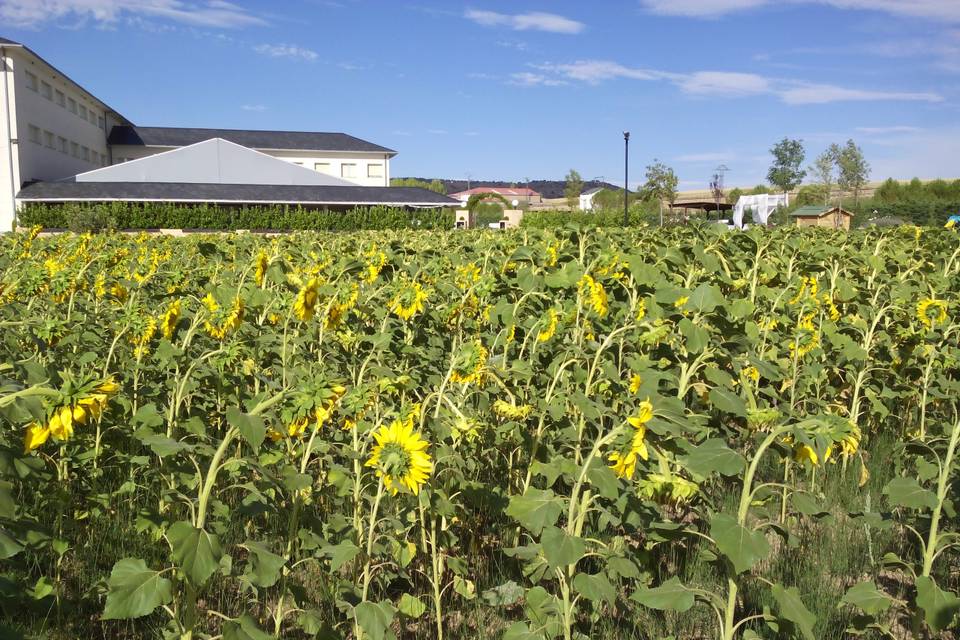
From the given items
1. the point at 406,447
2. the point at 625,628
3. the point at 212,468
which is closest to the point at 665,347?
the point at 625,628

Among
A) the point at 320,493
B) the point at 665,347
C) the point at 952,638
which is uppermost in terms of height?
the point at 665,347

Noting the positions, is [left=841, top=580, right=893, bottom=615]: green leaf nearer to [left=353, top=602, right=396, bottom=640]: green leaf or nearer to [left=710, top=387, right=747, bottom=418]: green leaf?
[left=710, top=387, right=747, bottom=418]: green leaf

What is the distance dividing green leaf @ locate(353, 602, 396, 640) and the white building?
37152 mm

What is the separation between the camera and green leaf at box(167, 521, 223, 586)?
1.54m

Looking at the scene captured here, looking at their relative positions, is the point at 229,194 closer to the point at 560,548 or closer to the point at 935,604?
the point at 560,548

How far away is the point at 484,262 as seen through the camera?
16.8 ft

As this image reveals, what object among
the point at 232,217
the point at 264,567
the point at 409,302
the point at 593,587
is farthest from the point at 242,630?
the point at 232,217

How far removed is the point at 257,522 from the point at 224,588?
1.55ft

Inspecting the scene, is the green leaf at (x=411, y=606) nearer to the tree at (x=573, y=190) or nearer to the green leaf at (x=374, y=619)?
the green leaf at (x=374, y=619)

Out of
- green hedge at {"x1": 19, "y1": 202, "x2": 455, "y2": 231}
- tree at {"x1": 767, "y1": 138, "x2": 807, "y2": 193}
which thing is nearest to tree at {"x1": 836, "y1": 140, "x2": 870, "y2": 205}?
tree at {"x1": 767, "y1": 138, "x2": 807, "y2": 193}

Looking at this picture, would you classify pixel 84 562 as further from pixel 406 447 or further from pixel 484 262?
pixel 484 262

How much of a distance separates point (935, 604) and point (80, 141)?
165 feet

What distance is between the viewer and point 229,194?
38.1 metres

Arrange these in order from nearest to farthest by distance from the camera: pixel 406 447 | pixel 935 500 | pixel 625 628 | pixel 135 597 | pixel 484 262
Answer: pixel 135 597
pixel 406 447
pixel 935 500
pixel 625 628
pixel 484 262
